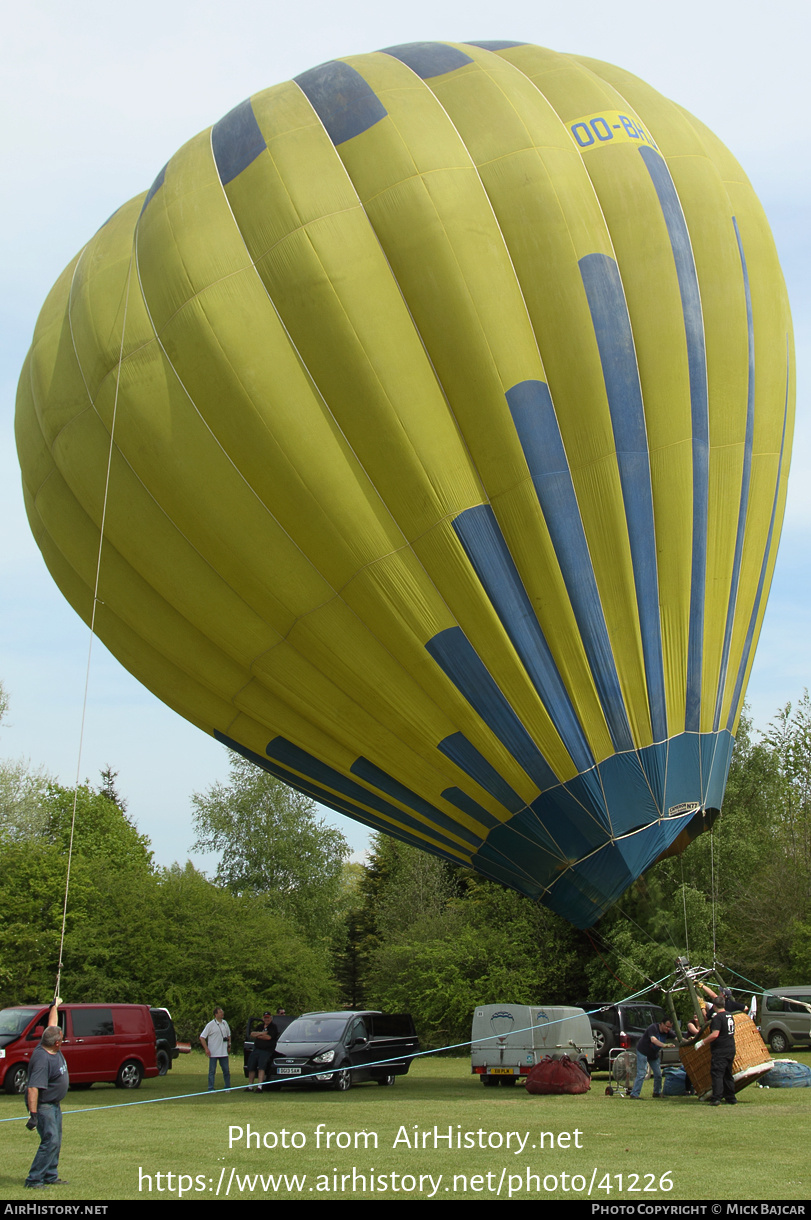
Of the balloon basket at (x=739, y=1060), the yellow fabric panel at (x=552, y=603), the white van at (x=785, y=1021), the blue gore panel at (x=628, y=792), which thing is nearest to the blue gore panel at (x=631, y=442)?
the blue gore panel at (x=628, y=792)

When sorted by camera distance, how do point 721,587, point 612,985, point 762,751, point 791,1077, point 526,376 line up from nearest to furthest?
point 526,376
point 721,587
point 791,1077
point 612,985
point 762,751

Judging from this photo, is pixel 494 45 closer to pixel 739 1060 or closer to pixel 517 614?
pixel 517 614

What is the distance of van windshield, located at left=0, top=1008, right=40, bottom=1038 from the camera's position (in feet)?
48.9

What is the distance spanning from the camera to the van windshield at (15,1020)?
1491cm

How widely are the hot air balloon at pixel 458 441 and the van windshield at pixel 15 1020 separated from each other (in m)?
8.21

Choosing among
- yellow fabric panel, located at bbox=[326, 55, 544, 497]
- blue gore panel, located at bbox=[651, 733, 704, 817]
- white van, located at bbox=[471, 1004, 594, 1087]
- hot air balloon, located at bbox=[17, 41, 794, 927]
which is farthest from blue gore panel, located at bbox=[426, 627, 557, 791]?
white van, located at bbox=[471, 1004, 594, 1087]

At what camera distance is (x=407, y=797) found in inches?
379

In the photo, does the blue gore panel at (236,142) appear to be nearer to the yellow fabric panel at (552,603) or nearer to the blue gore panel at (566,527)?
the blue gore panel at (566,527)

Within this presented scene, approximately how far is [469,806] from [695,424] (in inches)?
148

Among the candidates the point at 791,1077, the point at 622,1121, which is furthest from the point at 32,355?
the point at 791,1077

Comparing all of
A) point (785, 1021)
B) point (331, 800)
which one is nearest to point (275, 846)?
point (785, 1021)

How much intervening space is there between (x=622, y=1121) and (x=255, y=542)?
245 inches
